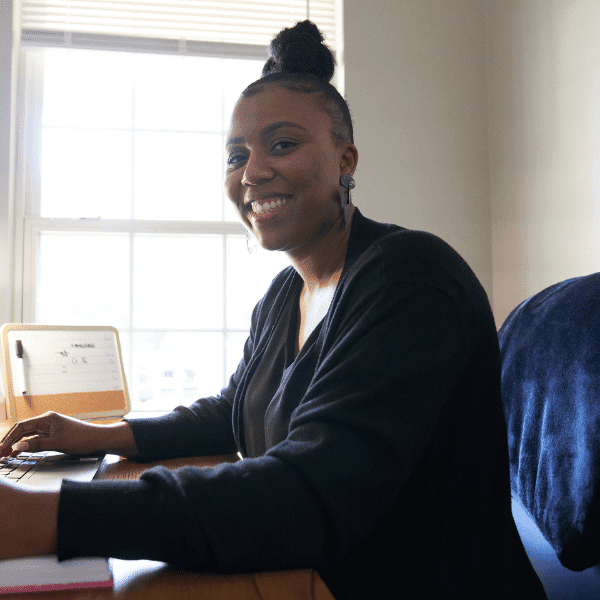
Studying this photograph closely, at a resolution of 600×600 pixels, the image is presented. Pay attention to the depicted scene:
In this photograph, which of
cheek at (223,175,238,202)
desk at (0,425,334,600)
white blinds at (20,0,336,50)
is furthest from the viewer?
white blinds at (20,0,336,50)

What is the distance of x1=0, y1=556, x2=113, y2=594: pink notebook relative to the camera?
51 cm

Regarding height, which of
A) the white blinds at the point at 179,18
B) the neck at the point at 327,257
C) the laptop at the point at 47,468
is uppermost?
the white blinds at the point at 179,18

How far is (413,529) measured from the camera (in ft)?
2.30

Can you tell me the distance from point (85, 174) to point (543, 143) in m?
1.85

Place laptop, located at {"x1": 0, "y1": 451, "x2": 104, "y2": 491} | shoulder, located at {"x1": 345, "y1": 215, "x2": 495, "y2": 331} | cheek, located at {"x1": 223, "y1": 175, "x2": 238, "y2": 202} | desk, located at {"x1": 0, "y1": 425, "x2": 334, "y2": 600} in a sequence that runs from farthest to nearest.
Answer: cheek, located at {"x1": 223, "y1": 175, "x2": 238, "y2": 202}, laptop, located at {"x1": 0, "y1": 451, "x2": 104, "y2": 491}, shoulder, located at {"x1": 345, "y1": 215, "x2": 495, "y2": 331}, desk, located at {"x1": 0, "y1": 425, "x2": 334, "y2": 600}

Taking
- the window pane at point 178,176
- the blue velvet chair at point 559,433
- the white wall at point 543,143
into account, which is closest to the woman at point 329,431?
the blue velvet chair at point 559,433

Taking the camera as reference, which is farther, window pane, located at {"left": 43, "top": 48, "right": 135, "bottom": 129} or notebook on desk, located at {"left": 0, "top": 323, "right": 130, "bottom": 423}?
window pane, located at {"left": 43, "top": 48, "right": 135, "bottom": 129}

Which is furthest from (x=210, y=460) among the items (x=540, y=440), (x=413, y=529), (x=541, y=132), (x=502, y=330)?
(x=541, y=132)

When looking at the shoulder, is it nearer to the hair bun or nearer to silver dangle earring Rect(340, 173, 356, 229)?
silver dangle earring Rect(340, 173, 356, 229)

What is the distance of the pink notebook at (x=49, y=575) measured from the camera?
0.51 metres

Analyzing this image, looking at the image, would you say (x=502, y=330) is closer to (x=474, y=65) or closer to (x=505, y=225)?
(x=505, y=225)

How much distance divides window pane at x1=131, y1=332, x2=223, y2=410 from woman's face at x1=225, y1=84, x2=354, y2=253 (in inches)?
54.7

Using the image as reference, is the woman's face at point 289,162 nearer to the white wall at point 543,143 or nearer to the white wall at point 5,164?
the white wall at point 543,143

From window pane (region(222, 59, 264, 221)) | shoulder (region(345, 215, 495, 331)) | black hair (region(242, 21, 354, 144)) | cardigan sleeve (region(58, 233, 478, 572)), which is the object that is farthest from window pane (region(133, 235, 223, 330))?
cardigan sleeve (region(58, 233, 478, 572))
